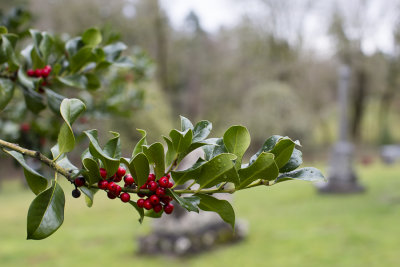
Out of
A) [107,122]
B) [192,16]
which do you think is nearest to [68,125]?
[107,122]

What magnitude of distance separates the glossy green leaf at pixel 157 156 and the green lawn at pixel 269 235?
18.3 ft

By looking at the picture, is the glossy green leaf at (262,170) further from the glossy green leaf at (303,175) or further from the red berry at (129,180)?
the red berry at (129,180)

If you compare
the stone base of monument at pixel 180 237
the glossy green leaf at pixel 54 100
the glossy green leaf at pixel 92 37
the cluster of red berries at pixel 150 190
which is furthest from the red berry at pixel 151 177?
the stone base of monument at pixel 180 237

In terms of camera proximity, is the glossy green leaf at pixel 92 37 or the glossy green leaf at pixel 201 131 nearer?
the glossy green leaf at pixel 201 131

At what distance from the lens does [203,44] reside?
82.3 ft

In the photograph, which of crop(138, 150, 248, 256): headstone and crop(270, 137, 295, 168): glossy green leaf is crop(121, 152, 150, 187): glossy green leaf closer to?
crop(270, 137, 295, 168): glossy green leaf

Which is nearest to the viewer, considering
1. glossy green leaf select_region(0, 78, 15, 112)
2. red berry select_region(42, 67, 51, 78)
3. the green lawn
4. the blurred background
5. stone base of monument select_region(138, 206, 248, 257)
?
glossy green leaf select_region(0, 78, 15, 112)

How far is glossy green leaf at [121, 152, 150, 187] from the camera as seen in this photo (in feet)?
2.64

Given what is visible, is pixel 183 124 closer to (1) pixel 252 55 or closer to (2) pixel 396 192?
(2) pixel 396 192

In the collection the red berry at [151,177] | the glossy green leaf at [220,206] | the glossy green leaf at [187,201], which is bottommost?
the glossy green leaf at [220,206]

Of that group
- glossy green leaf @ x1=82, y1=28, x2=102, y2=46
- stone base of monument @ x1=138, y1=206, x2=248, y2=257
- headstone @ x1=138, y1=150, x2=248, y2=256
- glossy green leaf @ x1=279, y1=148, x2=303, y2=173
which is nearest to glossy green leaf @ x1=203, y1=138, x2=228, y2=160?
glossy green leaf @ x1=279, y1=148, x2=303, y2=173

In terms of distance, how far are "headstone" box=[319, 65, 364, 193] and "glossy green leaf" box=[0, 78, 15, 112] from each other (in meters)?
11.1

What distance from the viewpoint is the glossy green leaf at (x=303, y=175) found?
83 centimetres

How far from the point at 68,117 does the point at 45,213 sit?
0.19 metres
